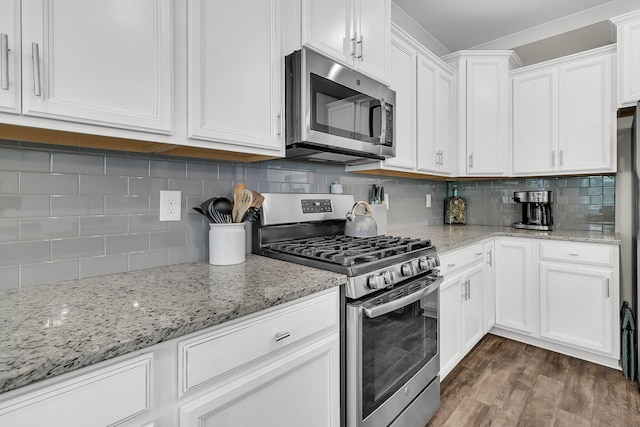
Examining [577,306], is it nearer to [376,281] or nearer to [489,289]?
[489,289]

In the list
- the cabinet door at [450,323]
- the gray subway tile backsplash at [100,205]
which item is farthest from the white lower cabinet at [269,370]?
the cabinet door at [450,323]

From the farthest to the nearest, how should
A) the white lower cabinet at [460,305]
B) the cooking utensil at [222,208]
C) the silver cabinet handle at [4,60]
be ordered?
the white lower cabinet at [460,305] → the cooking utensil at [222,208] → the silver cabinet handle at [4,60]

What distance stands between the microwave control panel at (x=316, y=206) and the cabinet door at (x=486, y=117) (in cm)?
166

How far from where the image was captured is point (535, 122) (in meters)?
2.78

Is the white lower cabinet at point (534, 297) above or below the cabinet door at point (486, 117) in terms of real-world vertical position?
below

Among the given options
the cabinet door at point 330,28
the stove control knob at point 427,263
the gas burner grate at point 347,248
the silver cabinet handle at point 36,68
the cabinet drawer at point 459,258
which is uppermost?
the cabinet door at point 330,28

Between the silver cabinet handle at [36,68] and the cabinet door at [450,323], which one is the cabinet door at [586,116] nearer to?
the cabinet door at [450,323]

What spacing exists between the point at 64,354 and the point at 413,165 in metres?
2.24

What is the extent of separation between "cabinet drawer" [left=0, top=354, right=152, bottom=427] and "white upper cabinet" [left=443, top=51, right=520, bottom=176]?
2882 mm

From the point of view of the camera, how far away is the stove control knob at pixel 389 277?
1307mm

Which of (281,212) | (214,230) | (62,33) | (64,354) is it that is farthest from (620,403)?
(62,33)

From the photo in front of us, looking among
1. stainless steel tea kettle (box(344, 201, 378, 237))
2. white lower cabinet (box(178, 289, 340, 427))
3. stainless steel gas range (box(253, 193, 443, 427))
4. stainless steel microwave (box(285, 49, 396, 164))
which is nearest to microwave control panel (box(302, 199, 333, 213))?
stainless steel gas range (box(253, 193, 443, 427))

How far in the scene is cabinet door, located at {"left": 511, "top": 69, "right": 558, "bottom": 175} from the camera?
2680mm

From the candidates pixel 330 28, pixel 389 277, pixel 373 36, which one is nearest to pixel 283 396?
pixel 389 277
